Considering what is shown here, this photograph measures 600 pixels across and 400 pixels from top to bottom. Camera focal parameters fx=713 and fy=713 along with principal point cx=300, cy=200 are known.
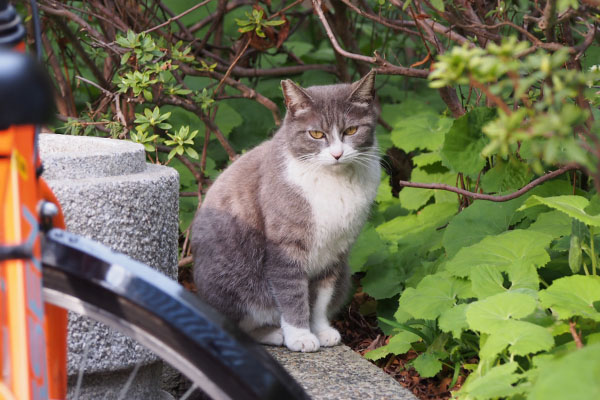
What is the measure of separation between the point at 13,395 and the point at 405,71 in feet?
7.47

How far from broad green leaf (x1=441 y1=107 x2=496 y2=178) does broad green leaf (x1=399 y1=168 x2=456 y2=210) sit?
0.74 meters

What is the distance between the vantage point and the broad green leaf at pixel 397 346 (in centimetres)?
285

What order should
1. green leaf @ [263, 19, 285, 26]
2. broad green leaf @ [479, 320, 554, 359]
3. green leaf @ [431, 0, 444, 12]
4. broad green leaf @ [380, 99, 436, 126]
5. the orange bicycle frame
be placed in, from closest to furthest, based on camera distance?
the orange bicycle frame
broad green leaf @ [479, 320, 554, 359]
green leaf @ [431, 0, 444, 12]
green leaf @ [263, 19, 285, 26]
broad green leaf @ [380, 99, 436, 126]

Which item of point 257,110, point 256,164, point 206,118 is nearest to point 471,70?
point 256,164

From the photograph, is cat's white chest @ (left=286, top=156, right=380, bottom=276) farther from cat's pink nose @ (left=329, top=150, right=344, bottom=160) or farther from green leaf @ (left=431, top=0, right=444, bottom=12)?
green leaf @ (left=431, top=0, right=444, bottom=12)

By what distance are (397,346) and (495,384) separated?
0.87m

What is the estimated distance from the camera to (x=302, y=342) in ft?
9.47

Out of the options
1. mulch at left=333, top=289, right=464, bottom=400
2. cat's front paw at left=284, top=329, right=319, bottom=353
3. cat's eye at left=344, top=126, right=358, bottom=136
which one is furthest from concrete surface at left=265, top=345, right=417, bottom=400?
cat's eye at left=344, top=126, right=358, bottom=136

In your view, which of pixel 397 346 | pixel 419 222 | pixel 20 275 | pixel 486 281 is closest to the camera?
pixel 20 275

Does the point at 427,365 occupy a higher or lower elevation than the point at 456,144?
lower

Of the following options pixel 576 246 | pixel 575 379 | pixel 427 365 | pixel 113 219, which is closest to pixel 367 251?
pixel 427 365

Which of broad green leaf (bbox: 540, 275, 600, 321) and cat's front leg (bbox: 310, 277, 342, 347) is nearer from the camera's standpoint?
broad green leaf (bbox: 540, 275, 600, 321)

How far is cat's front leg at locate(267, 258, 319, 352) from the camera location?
2.93m

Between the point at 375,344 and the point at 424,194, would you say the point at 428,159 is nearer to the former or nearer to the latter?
the point at 424,194
